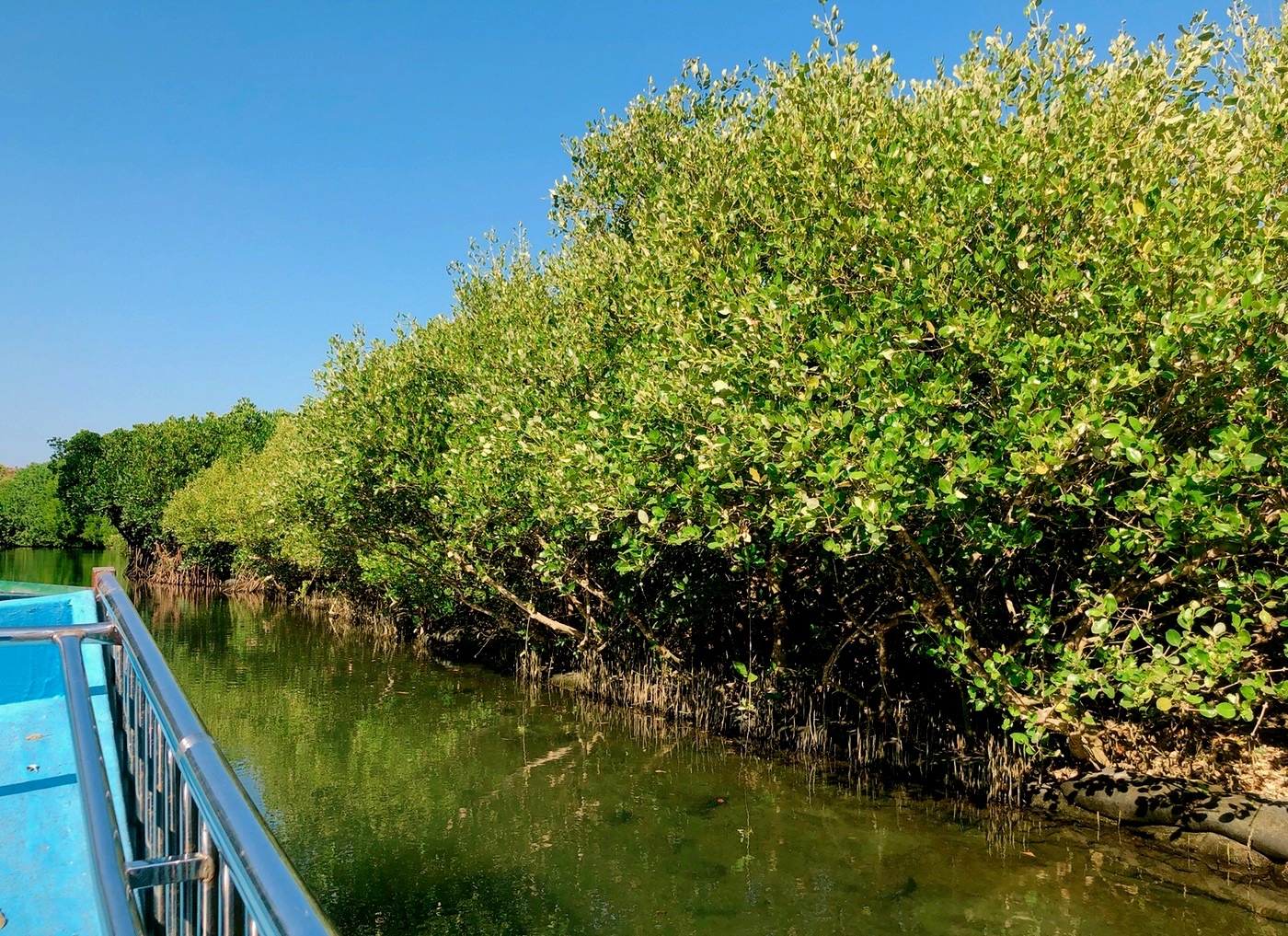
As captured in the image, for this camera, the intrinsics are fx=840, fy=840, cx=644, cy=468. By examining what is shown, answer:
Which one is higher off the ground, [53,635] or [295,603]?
[53,635]

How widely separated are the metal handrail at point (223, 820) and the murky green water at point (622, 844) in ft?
17.2

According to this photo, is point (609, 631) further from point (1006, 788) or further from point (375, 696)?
point (1006, 788)

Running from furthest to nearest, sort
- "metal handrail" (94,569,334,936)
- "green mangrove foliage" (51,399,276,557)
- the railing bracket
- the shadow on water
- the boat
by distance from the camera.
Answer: "green mangrove foliage" (51,399,276,557)
the shadow on water
the railing bracket
the boat
"metal handrail" (94,569,334,936)

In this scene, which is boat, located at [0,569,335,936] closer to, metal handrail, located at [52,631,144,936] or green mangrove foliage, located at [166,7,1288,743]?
metal handrail, located at [52,631,144,936]

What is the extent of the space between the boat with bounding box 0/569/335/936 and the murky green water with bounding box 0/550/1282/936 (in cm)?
337

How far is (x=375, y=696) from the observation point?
15055mm

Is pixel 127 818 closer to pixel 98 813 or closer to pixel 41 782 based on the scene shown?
pixel 98 813

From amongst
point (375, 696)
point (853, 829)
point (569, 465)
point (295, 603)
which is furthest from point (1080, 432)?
point (295, 603)

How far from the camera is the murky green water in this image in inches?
264

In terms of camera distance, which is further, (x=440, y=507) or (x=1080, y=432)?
(x=440, y=507)

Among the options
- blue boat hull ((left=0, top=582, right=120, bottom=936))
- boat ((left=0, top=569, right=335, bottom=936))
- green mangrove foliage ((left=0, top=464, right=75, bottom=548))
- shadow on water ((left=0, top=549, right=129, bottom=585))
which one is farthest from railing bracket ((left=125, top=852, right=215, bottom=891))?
green mangrove foliage ((left=0, top=464, right=75, bottom=548))

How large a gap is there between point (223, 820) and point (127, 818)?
1743 millimetres

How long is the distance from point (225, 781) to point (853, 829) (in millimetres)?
8261

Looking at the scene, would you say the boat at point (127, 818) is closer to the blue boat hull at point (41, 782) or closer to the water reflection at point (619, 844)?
the blue boat hull at point (41, 782)
